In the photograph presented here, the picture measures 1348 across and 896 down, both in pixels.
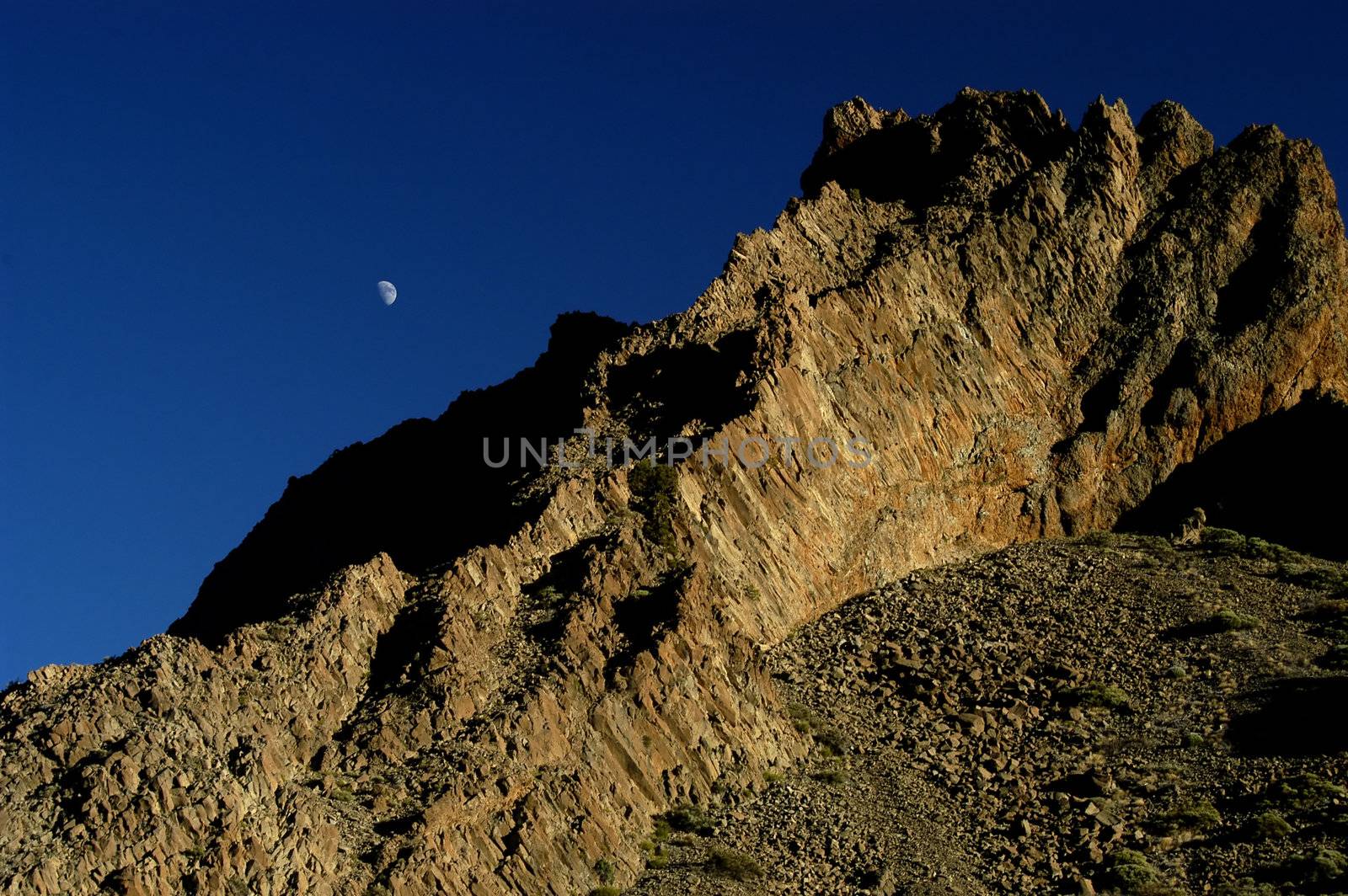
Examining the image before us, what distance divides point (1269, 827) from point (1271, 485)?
3668 centimetres

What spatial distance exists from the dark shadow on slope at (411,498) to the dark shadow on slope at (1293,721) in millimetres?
31380

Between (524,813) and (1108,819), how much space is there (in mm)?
22311

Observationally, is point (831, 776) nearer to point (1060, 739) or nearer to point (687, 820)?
point (687, 820)

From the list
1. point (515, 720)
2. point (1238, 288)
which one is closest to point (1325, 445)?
point (1238, 288)

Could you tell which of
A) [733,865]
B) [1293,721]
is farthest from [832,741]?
[1293,721]

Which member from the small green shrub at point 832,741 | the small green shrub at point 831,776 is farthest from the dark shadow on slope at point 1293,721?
the small green shrub at point 831,776

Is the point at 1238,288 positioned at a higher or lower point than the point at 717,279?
lower

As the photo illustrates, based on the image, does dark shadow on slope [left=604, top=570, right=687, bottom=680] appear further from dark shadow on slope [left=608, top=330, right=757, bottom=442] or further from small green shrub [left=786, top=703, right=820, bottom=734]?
dark shadow on slope [left=608, top=330, right=757, bottom=442]

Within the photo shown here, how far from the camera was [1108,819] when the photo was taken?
78375 mm

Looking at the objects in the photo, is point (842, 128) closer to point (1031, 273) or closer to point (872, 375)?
point (1031, 273)

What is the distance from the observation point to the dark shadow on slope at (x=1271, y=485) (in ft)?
354

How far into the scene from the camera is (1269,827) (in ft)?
250

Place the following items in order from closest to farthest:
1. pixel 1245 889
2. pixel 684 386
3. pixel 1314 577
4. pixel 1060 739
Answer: pixel 1245 889, pixel 1060 739, pixel 1314 577, pixel 684 386

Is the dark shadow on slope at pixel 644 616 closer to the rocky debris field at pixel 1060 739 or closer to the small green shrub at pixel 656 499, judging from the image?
the small green shrub at pixel 656 499
